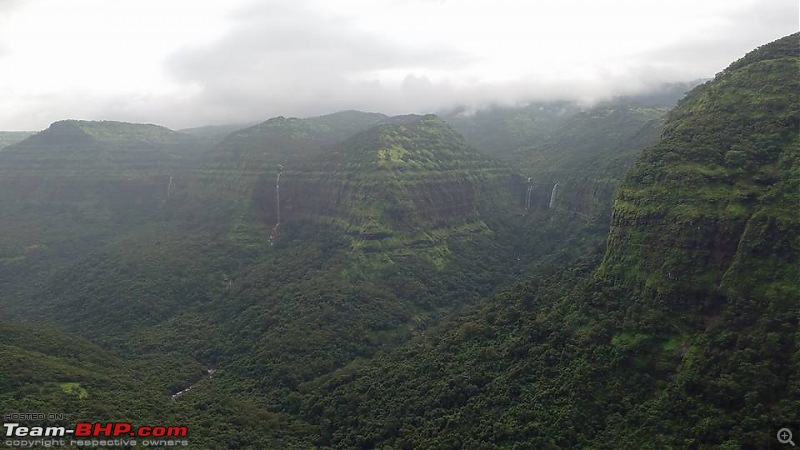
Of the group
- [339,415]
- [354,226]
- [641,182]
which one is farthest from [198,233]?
[641,182]

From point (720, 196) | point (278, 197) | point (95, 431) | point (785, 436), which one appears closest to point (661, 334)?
point (785, 436)

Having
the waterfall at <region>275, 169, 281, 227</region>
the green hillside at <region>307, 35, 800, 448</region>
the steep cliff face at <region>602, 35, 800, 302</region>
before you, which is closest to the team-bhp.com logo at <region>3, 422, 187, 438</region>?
the green hillside at <region>307, 35, 800, 448</region>

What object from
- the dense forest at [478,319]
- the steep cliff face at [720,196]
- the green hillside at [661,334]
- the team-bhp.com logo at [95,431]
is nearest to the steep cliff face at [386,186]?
the dense forest at [478,319]

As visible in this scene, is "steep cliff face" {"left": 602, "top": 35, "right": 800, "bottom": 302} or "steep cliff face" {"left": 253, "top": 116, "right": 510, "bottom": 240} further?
"steep cliff face" {"left": 253, "top": 116, "right": 510, "bottom": 240}

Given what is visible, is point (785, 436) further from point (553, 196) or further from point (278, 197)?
point (278, 197)

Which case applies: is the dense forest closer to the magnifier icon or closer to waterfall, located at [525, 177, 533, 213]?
the magnifier icon

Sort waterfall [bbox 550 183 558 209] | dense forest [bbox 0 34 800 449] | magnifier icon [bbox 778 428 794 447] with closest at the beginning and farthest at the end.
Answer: magnifier icon [bbox 778 428 794 447] → dense forest [bbox 0 34 800 449] → waterfall [bbox 550 183 558 209]

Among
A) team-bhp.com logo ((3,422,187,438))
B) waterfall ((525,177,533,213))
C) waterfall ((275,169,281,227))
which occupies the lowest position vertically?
team-bhp.com logo ((3,422,187,438))

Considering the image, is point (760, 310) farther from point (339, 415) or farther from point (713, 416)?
point (339, 415)
